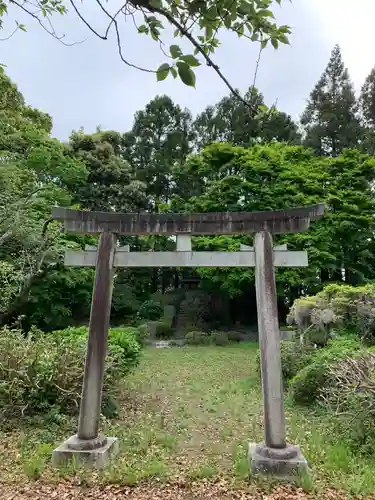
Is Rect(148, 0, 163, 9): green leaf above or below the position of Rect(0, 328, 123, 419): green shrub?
above

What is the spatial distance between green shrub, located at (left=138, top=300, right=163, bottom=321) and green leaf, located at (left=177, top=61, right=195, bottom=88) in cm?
1806

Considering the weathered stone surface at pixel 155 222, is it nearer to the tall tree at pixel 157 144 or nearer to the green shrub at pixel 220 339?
the green shrub at pixel 220 339

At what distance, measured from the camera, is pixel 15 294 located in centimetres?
980

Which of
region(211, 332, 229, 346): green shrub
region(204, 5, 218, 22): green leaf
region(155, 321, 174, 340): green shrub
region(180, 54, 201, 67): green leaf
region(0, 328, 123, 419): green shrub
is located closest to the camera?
region(180, 54, 201, 67): green leaf

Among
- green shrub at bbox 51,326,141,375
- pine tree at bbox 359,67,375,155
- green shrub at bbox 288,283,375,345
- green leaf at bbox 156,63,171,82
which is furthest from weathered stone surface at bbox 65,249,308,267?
pine tree at bbox 359,67,375,155

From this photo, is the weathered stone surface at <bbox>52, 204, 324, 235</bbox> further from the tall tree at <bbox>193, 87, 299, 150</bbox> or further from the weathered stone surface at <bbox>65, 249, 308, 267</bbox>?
the tall tree at <bbox>193, 87, 299, 150</bbox>

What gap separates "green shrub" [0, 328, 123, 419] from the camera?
5.89 m

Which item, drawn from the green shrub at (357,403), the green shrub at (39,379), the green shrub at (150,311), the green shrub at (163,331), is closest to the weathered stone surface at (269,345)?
the green shrub at (357,403)

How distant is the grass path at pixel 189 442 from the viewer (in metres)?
4.06

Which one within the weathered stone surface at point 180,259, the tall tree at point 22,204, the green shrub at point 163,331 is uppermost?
the tall tree at point 22,204

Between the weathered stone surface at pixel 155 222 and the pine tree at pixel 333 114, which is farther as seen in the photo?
the pine tree at pixel 333 114

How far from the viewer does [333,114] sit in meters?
23.0

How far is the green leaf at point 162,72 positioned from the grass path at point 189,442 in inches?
143

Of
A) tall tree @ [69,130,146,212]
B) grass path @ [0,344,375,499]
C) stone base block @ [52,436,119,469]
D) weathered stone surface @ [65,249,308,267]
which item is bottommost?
grass path @ [0,344,375,499]
